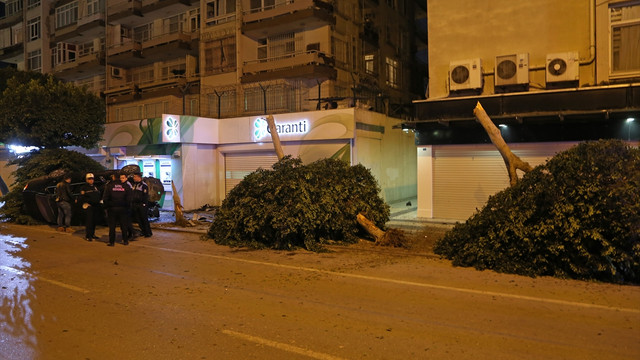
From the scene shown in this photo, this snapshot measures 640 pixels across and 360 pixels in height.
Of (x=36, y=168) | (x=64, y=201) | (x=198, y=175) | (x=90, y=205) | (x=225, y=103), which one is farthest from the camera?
(x=225, y=103)

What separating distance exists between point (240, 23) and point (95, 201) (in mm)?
15069

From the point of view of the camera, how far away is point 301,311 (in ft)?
20.3

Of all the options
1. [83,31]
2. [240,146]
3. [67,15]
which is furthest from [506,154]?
[67,15]

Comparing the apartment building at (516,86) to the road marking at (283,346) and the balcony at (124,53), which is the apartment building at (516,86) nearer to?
the road marking at (283,346)

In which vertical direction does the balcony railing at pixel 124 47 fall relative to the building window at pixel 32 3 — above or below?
below

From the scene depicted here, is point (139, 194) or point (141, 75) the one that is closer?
point (139, 194)

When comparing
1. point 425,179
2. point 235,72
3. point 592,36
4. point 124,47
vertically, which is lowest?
point 425,179

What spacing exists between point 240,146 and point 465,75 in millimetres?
10138

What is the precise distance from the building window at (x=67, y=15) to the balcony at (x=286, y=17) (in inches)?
684

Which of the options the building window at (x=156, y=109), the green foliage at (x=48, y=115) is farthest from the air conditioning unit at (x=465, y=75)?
the building window at (x=156, y=109)

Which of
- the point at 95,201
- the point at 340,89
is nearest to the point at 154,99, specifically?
the point at 340,89

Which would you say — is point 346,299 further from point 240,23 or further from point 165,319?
point 240,23

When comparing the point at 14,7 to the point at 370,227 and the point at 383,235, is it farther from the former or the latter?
the point at 383,235

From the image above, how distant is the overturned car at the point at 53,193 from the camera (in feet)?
49.3
